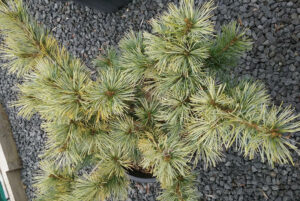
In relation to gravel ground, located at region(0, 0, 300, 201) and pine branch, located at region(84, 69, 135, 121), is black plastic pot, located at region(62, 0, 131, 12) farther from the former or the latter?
pine branch, located at region(84, 69, 135, 121)

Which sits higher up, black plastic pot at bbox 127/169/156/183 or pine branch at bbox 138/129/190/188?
pine branch at bbox 138/129/190/188

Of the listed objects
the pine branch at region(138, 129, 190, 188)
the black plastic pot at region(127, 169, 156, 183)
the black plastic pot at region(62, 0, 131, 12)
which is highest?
the black plastic pot at region(62, 0, 131, 12)

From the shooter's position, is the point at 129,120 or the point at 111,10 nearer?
the point at 129,120

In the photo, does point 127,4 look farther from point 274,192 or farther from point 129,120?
point 274,192

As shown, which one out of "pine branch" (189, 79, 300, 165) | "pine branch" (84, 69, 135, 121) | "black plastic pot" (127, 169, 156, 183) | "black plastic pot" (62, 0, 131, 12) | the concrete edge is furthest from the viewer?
the concrete edge

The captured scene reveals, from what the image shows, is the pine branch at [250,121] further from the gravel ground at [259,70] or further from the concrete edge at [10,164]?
the concrete edge at [10,164]

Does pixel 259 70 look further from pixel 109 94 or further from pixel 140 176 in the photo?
pixel 109 94

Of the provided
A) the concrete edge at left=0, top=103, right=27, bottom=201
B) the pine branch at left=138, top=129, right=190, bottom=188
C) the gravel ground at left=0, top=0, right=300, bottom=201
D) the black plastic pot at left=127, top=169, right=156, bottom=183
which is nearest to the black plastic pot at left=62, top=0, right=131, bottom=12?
the gravel ground at left=0, top=0, right=300, bottom=201

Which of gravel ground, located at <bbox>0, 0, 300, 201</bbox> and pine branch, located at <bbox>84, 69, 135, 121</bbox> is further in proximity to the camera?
gravel ground, located at <bbox>0, 0, 300, 201</bbox>

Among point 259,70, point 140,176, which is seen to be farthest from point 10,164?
point 259,70

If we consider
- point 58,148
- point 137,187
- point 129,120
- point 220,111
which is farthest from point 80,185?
point 137,187

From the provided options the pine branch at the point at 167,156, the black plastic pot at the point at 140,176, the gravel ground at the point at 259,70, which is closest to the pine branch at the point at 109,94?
the pine branch at the point at 167,156
